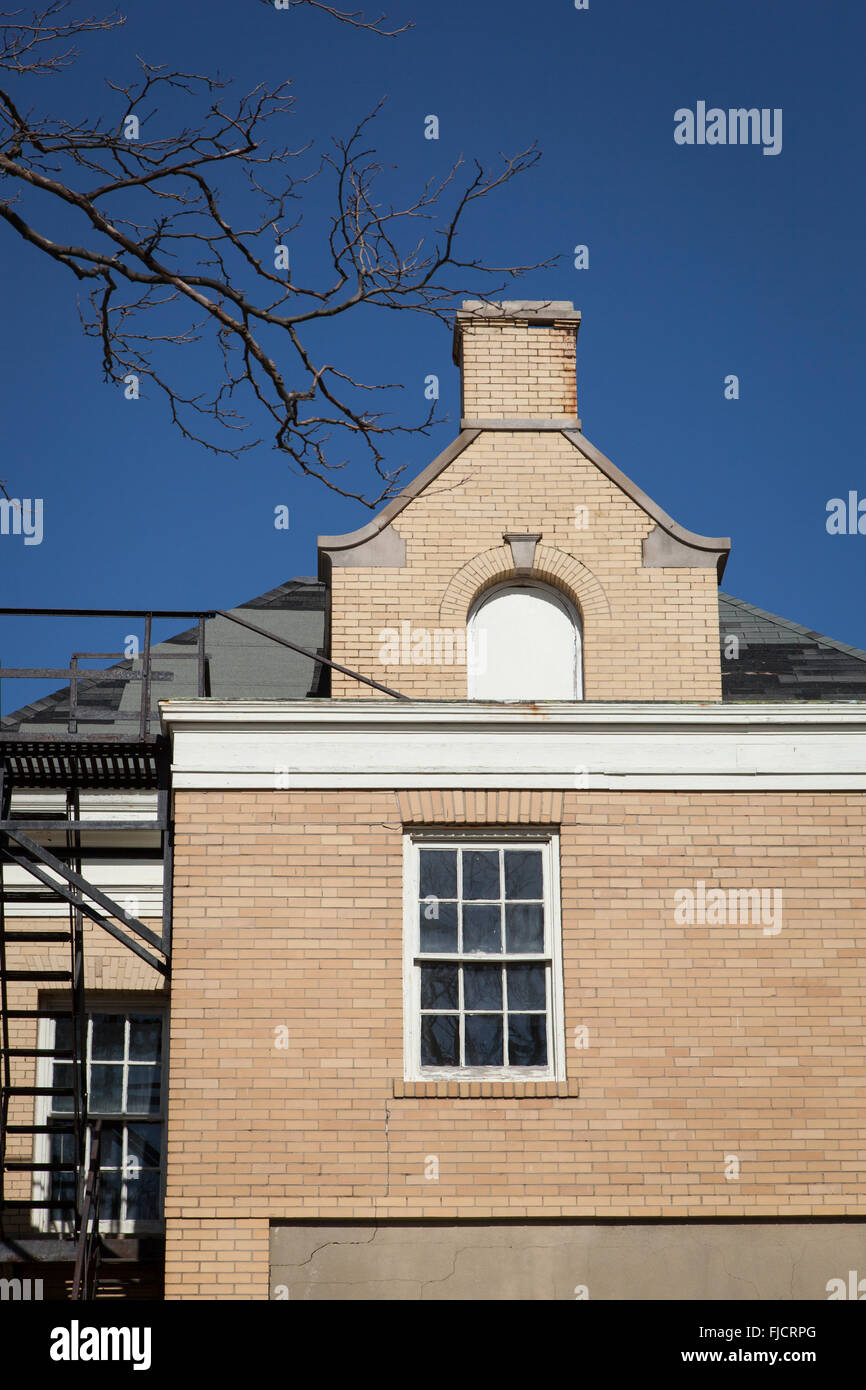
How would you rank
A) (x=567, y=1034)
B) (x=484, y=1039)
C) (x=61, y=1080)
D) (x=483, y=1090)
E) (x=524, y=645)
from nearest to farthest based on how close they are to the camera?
(x=483, y=1090) < (x=567, y=1034) < (x=484, y=1039) < (x=524, y=645) < (x=61, y=1080)

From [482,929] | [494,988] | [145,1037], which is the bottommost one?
[145,1037]

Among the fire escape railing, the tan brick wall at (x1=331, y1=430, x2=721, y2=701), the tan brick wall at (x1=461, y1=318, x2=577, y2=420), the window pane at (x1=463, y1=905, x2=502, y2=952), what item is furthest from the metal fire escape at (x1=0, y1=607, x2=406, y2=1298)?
the tan brick wall at (x1=461, y1=318, x2=577, y2=420)

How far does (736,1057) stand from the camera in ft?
43.3

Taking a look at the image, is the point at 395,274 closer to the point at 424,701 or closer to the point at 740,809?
the point at 424,701

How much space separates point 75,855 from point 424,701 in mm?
3254

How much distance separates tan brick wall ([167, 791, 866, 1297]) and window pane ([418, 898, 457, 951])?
0.24 meters

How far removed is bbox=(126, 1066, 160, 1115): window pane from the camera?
54.3ft

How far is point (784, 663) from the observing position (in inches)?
771

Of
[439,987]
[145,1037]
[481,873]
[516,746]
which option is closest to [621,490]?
[516,746]

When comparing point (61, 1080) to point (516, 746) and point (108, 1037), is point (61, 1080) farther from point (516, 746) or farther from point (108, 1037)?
point (516, 746)

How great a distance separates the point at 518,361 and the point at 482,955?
6.54 m

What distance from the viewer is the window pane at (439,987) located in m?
13.3

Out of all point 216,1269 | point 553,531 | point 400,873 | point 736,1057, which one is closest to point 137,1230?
point 216,1269

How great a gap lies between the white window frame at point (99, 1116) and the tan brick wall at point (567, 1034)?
3.17m
